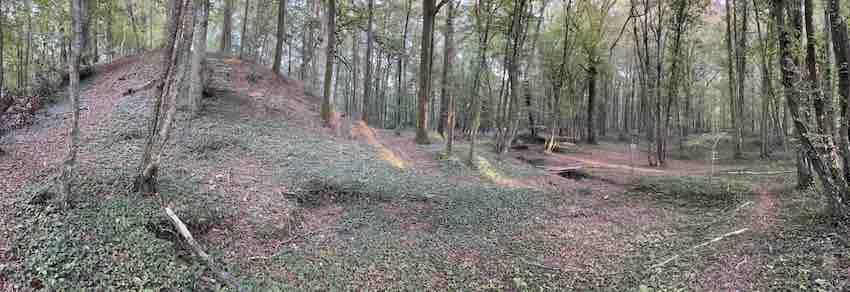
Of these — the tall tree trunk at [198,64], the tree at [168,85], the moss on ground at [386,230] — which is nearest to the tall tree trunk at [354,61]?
the tall tree trunk at [198,64]

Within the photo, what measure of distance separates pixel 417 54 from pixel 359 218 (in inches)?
923

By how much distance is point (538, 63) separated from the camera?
2725 cm

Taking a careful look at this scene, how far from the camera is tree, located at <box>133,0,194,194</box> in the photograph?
5.27m

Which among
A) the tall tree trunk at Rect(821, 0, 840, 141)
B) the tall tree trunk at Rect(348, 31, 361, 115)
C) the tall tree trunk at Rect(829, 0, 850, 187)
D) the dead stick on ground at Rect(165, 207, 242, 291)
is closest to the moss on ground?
the dead stick on ground at Rect(165, 207, 242, 291)

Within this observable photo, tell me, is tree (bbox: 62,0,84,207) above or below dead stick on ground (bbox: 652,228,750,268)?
above

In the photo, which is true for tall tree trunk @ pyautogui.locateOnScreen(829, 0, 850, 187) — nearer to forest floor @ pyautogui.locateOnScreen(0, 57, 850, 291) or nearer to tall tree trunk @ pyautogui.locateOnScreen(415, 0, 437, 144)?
forest floor @ pyautogui.locateOnScreen(0, 57, 850, 291)

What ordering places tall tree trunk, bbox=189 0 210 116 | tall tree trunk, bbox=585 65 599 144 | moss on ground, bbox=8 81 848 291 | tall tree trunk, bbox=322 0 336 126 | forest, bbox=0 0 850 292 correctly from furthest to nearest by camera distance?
tall tree trunk, bbox=585 65 599 144 → tall tree trunk, bbox=322 0 336 126 → tall tree trunk, bbox=189 0 210 116 → forest, bbox=0 0 850 292 → moss on ground, bbox=8 81 848 291

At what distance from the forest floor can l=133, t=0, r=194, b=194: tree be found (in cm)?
37

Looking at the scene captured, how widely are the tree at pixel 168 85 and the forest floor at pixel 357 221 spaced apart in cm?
37

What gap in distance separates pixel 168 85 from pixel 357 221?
356 cm

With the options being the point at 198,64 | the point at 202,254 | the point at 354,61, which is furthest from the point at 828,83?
the point at 354,61

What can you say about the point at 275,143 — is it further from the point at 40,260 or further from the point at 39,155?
the point at 40,260

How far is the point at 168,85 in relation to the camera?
A: 537cm

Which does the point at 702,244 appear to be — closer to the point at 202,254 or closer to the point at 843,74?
the point at 843,74
